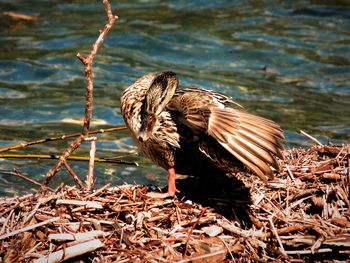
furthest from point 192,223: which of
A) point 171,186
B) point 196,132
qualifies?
point 196,132

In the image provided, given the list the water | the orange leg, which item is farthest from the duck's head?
the water

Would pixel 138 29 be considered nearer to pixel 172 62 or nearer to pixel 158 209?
pixel 172 62

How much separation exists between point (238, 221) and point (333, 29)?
962 cm

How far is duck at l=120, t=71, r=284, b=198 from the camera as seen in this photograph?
4688 mm

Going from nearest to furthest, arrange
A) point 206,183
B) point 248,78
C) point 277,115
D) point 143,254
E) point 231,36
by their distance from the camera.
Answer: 1. point 143,254
2. point 206,183
3. point 277,115
4. point 248,78
5. point 231,36

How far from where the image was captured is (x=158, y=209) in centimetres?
512

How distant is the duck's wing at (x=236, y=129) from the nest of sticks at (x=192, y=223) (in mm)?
574

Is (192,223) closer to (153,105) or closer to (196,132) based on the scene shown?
(196,132)

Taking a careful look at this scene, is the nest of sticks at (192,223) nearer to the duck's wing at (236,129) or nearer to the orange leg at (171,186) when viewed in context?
the orange leg at (171,186)

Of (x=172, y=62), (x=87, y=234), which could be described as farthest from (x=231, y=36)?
(x=87, y=234)

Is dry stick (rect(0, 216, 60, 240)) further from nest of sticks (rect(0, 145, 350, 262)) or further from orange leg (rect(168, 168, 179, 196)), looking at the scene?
orange leg (rect(168, 168, 179, 196))

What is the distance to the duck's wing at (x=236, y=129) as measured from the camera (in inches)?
182

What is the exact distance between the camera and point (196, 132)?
5.05 m

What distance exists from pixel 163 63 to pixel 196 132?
736 cm
